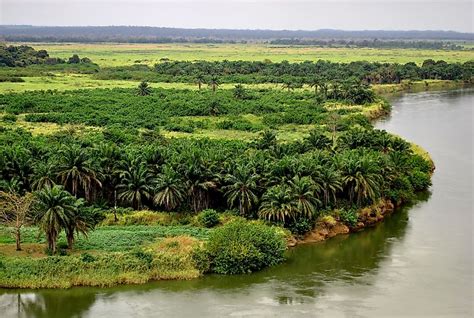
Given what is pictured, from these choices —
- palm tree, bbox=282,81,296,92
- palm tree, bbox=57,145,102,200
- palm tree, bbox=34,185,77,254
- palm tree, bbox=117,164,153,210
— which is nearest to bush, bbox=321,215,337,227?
palm tree, bbox=117,164,153,210

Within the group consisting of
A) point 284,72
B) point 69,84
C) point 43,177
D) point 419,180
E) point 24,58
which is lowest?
point 419,180

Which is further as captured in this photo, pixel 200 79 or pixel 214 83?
pixel 200 79

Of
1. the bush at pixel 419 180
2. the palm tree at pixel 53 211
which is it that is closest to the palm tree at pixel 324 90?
the bush at pixel 419 180

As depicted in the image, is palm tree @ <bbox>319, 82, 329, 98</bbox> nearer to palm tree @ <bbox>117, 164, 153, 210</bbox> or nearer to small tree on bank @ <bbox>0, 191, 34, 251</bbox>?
palm tree @ <bbox>117, 164, 153, 210</bbox>

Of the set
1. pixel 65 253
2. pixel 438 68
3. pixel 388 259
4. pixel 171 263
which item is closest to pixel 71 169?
pixel 65 253

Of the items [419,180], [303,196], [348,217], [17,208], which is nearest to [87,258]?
[17,208]

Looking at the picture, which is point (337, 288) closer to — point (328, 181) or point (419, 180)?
point (328, 181)

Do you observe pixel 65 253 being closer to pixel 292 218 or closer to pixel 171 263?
pixel 171 263
